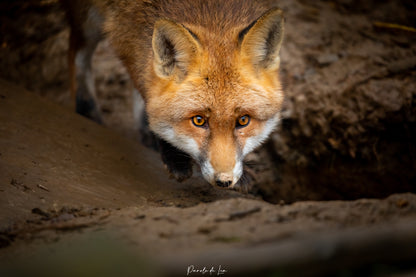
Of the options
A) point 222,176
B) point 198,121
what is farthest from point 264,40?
point 222,176

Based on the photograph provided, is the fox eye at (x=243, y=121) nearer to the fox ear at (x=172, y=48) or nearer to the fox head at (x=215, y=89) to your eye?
the fox head at (x=215, y=89)

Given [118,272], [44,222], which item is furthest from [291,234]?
[44,222]

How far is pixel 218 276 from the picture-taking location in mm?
1496

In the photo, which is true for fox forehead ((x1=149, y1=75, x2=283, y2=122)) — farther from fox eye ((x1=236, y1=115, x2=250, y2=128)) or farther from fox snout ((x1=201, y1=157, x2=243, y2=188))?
fox snout ((x1=201, y1=157, x2=243, y2=188))

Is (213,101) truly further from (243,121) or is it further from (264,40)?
(264,40)

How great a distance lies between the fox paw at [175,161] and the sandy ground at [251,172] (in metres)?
0.19

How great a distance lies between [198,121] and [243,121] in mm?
351

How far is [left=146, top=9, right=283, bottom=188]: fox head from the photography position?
2791mm

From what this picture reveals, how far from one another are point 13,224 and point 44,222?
17cm

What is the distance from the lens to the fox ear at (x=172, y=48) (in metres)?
2.77

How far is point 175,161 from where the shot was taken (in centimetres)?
345
